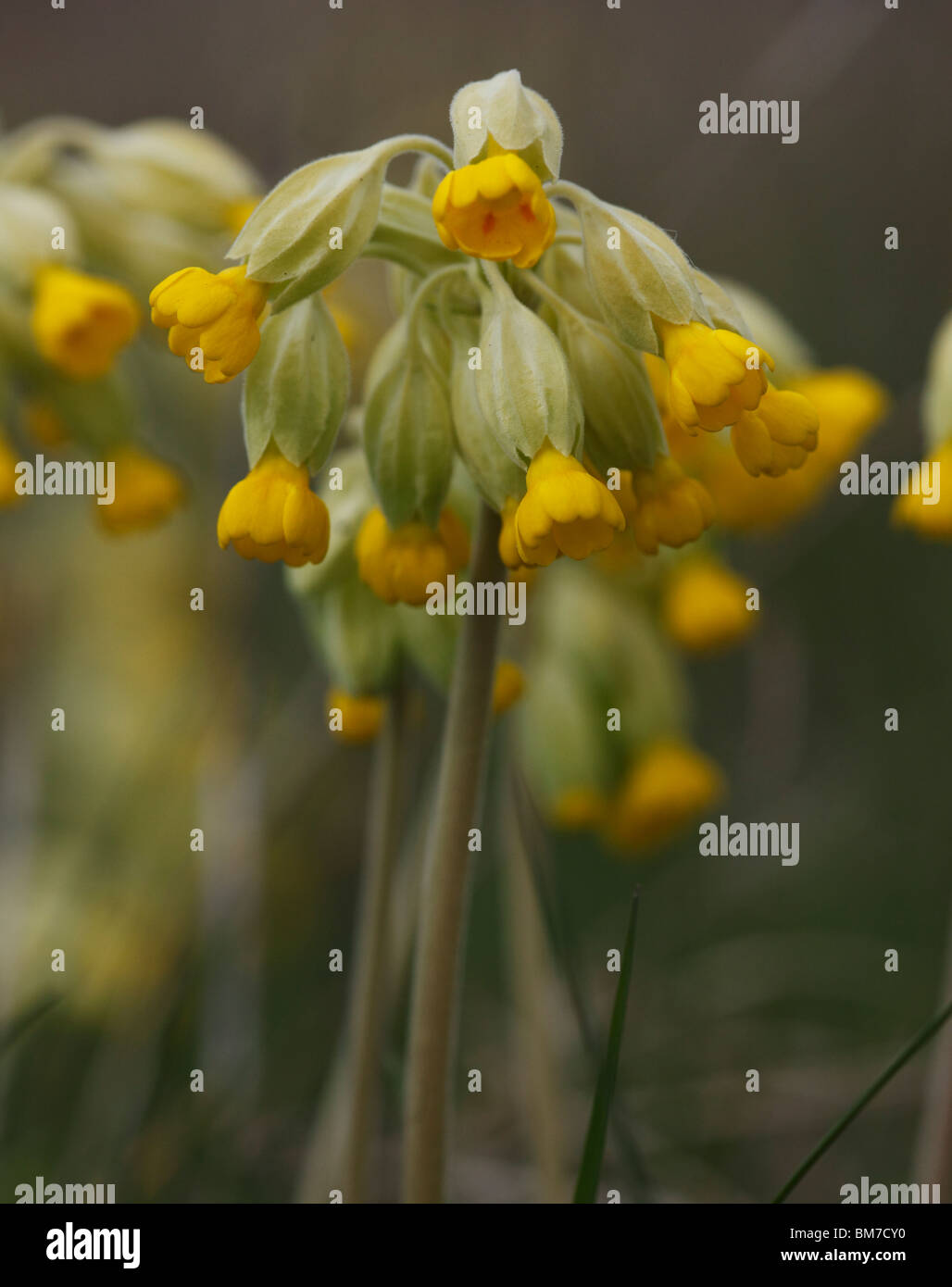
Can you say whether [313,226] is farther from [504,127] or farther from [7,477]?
[7,477]

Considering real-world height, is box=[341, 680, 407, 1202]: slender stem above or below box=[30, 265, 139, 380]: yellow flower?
below

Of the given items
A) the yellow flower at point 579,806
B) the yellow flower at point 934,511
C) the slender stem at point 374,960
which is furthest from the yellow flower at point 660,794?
the slender stem at point 374,960

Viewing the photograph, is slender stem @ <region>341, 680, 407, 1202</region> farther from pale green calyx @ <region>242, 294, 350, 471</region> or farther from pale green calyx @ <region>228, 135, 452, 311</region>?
pale green calyx @ <region>228, 135, 452, 311</region>

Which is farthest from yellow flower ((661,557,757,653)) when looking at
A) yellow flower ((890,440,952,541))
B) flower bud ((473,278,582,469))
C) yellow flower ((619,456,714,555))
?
flower bud ((473,278,582,469))

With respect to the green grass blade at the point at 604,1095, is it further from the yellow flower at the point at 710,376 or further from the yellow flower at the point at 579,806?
the yellow flower at the point at 579,806

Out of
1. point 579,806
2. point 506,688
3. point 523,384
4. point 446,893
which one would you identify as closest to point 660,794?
point 579,806

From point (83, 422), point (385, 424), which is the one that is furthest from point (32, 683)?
point (385, 424)
